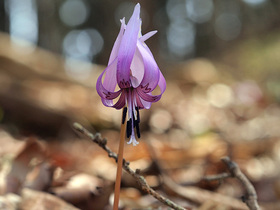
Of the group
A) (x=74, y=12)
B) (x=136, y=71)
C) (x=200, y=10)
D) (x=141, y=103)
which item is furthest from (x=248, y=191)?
(x=74, y=12)

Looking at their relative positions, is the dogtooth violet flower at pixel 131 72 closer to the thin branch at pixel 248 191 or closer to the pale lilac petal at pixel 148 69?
the pale lilac petal at pixel 148 69

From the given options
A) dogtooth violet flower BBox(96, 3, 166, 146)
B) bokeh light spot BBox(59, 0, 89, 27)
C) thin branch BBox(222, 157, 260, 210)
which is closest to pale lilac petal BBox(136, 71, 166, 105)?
dogtooth violet flower BBox(96, 3, 166, 146)

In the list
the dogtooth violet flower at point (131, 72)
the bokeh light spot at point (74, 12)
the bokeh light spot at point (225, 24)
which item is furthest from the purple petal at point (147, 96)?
the bokeh light spot at point (74, 12)

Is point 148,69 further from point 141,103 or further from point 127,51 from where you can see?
point 141,103

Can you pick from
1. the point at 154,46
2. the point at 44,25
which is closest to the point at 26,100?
the point at 154,46

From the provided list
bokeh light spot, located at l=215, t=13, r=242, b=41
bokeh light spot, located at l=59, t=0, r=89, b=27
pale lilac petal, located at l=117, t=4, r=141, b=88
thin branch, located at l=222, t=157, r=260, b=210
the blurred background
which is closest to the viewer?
pale lilac petal, located at l=117, t=4, r=141, b=88

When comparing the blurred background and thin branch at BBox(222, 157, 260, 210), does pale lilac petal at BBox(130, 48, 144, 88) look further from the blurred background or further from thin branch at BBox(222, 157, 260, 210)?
the blurred background

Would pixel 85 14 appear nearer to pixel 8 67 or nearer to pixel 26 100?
pixel 8 67
